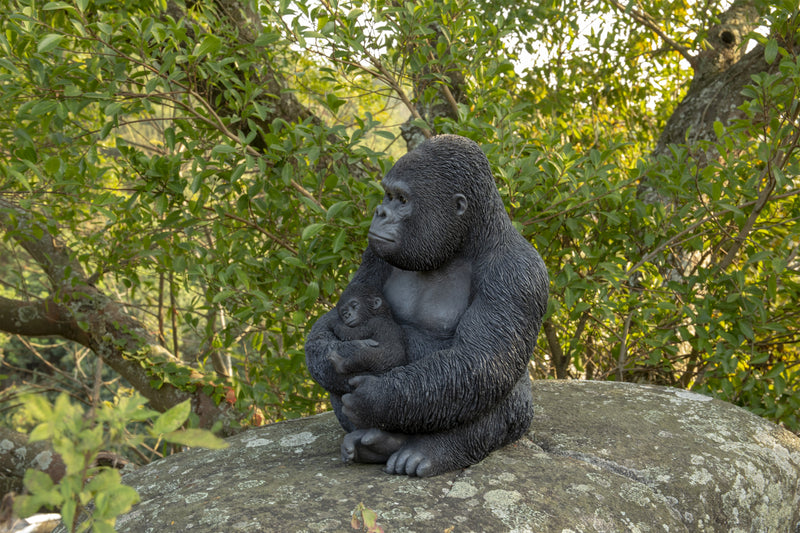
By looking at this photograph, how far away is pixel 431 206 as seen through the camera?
2.24 m

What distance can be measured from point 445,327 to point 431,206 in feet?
1.37

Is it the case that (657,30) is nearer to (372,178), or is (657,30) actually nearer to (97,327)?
(372,178)

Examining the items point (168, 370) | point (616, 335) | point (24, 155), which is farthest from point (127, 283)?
point (616, 335)

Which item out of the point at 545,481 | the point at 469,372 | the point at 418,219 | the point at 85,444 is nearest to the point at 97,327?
the point at 418,219

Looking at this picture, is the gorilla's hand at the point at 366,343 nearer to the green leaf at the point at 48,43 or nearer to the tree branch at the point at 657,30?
the green leaf at the point at 48,43

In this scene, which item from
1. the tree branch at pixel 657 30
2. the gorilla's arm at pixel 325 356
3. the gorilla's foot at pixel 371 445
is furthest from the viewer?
the tree branch at pixel 657 30

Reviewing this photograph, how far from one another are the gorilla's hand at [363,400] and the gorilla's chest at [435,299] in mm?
321

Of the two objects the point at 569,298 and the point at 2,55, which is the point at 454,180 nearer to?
the point at 569,298

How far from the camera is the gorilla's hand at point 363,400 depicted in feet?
6.95

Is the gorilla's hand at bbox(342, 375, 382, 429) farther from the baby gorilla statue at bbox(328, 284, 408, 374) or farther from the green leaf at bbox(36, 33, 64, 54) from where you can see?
the green leaf at bbox(36, 33, 64, 54)

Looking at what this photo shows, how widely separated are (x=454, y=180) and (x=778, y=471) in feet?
5.27

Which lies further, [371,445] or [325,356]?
[325,356]

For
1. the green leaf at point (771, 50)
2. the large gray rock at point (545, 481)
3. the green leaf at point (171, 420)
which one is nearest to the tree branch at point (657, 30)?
the green leaf at point (771, 50)

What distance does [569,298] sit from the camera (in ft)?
10.5
